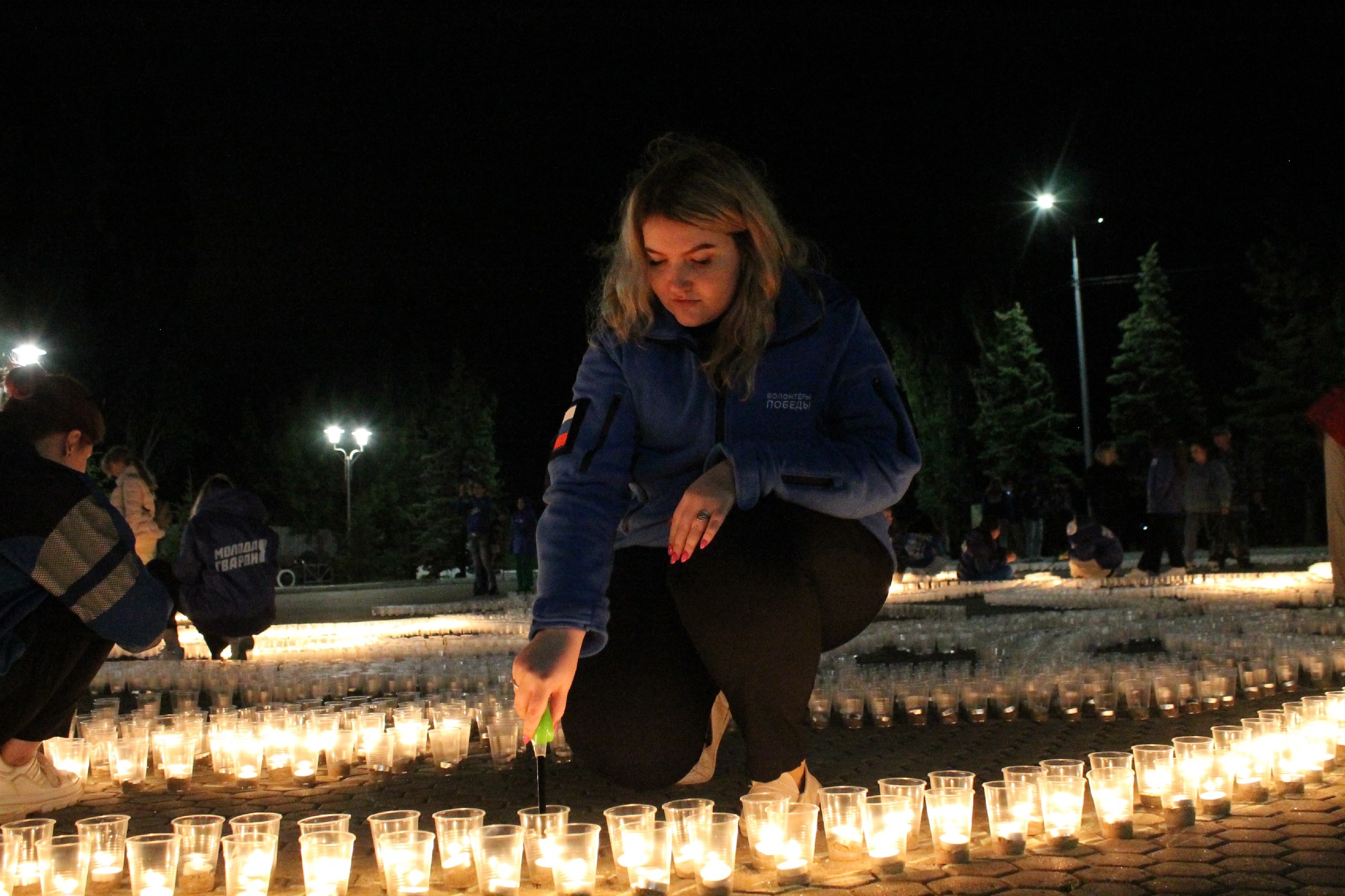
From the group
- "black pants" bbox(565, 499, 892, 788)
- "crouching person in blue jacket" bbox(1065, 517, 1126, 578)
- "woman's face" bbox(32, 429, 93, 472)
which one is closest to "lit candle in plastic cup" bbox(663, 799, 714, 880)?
"black pants" bbox(565, 499, 892, 788)

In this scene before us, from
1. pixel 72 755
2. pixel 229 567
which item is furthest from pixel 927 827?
pixel 229 567

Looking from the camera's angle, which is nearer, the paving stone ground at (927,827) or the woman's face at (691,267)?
the paving stone ground at (927,827)

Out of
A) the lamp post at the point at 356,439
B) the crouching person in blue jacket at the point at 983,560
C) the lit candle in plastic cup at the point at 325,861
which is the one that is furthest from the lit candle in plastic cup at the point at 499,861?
the lamp post at the point at 356,439

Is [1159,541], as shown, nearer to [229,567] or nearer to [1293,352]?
[229,567]

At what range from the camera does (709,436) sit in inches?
134

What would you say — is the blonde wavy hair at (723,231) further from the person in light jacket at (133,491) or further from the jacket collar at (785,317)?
the person in light jacket at (133,491)

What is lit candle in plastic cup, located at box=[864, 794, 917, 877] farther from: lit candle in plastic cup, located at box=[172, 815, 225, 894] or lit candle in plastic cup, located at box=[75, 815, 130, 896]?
lit candle in plastic cup, located at box=[75, 815, 130, 896]

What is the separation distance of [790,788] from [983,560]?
44.2ft

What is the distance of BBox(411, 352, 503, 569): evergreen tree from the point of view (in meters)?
39.1

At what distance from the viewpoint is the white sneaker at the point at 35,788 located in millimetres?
4145

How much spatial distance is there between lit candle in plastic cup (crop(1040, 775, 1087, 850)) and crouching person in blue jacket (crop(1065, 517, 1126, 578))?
1232cm

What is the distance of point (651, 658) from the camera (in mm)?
3477

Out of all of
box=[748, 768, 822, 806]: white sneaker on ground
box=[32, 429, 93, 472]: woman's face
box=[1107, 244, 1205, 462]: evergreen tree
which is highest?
box=[1107, 244, 1205, 462]: evergreen tree

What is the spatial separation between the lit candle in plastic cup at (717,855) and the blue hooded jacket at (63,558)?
7.96 feet
